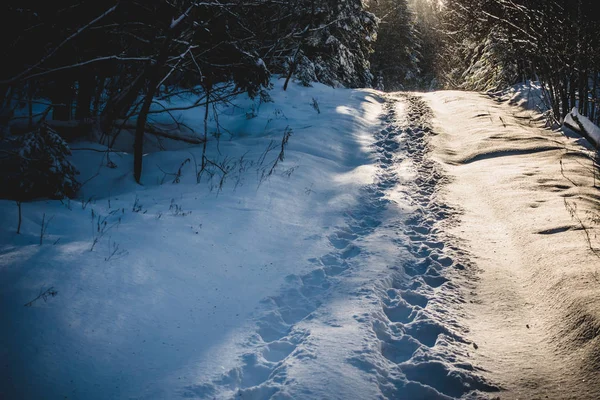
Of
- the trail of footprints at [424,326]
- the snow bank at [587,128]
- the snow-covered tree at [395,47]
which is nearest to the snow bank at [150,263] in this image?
the trail of footprints at [424,326]

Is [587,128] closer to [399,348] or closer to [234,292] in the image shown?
[399,348]

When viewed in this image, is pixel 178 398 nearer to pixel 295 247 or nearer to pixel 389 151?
pixel 295 247

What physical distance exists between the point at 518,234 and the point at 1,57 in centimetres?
686

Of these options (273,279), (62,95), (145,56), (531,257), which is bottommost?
(273,279)

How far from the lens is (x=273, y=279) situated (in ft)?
11.5

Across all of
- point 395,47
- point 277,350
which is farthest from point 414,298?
point 395,47

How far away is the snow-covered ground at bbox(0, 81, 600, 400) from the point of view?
2.33m

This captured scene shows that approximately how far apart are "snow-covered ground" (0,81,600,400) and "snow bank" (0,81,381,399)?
0.05ft

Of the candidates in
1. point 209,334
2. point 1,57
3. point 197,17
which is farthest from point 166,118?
point 209,334

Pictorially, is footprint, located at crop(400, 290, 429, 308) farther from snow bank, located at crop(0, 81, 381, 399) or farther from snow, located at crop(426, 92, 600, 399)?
snow bank, located at crop(0, 81, 381, 399)

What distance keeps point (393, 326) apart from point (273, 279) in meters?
1.29

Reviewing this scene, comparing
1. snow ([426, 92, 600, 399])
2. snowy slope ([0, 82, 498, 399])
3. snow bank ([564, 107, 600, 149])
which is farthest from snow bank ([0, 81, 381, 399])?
snow bank ([564, 107, 600, 149])

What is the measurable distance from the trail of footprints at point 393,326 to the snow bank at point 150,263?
0.71ft

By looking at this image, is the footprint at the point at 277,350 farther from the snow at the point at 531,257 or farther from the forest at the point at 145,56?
the forest at the point at 145,56
